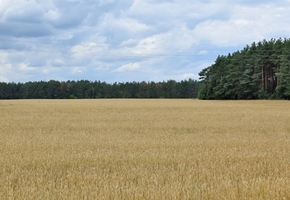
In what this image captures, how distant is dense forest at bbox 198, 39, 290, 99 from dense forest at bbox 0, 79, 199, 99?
58.3 m

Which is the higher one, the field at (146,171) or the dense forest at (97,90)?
the dense forest at (97,90)

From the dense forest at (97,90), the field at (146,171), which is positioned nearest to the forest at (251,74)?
the dense forest at (97,90)

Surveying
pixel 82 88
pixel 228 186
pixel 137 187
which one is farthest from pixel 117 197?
pixel 82 88

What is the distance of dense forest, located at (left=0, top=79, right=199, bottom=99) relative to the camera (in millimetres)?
158500

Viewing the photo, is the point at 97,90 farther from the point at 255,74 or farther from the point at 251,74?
the point at 255,74

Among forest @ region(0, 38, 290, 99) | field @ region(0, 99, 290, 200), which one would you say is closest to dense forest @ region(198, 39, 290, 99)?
forest @ region(0, 38, 290, 99)

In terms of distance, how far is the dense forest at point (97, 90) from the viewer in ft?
520

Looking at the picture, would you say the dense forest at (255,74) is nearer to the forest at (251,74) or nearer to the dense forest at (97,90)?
the forest at (251,74)

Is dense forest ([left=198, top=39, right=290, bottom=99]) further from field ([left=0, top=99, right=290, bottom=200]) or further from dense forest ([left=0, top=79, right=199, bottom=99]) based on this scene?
field ([left=0, top=99, right=290, bottom=200])

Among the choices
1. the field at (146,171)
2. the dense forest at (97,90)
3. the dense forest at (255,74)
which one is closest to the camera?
the field at (146,171)

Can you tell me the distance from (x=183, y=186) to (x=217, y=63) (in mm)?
99395

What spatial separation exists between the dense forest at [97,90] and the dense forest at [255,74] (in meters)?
58.3

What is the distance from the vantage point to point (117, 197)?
6715 mm

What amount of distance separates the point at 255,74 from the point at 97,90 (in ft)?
303
